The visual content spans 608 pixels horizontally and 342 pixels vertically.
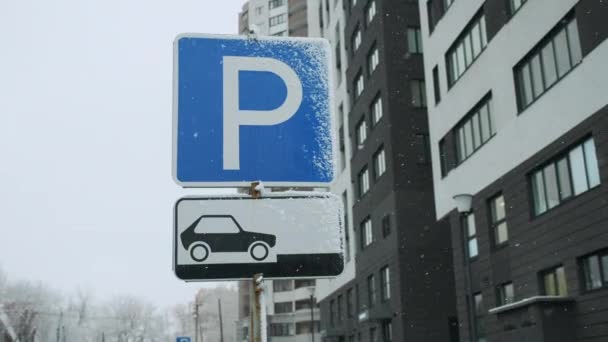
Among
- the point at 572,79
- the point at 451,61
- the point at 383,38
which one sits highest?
the point at 383,38

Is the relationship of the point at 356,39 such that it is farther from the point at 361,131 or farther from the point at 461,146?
the point at 461,146

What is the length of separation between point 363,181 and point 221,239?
136 feet

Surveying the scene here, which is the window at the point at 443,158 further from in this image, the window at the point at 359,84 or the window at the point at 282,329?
the window at the point at 282,329

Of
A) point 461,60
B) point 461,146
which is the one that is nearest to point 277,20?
point 461,60

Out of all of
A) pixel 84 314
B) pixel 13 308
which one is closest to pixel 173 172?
pixel 13 308

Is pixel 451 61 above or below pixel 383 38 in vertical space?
below

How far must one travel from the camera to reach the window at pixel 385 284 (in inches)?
1509

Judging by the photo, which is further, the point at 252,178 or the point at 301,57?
the point at 301,57

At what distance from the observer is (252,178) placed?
332cm

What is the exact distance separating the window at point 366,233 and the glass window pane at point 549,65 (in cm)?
2164

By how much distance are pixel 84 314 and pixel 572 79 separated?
10067 cm

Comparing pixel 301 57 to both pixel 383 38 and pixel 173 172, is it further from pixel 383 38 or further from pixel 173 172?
pixel 383 38

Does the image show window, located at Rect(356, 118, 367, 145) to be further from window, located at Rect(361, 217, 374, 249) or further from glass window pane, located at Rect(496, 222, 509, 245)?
glass window pane, located at Rect(496, 222, 509, 245)

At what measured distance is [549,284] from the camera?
21.7m
